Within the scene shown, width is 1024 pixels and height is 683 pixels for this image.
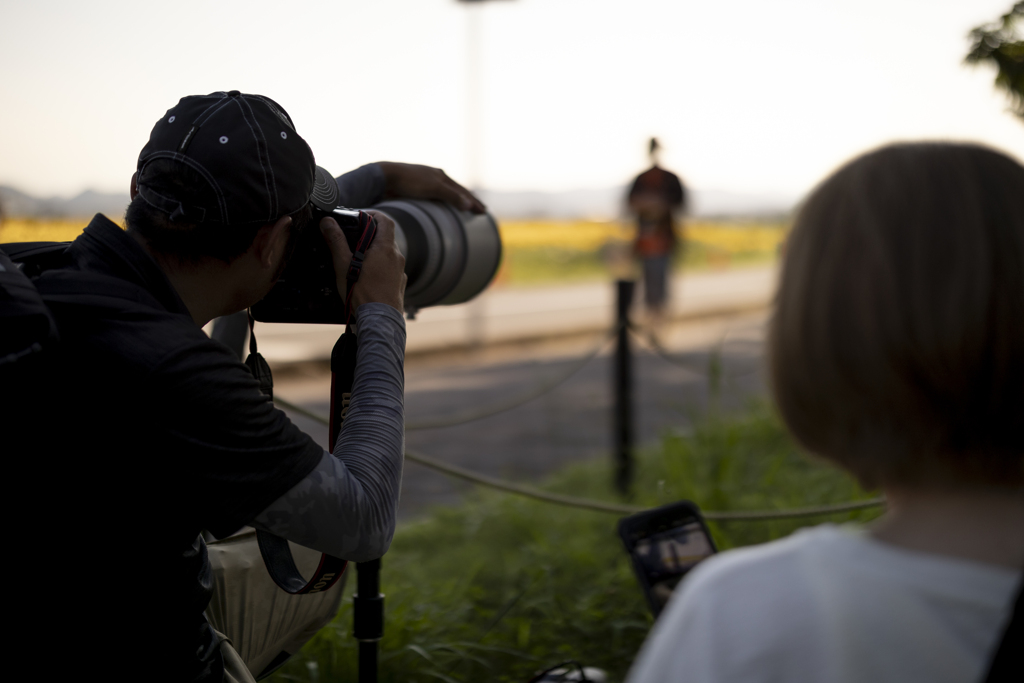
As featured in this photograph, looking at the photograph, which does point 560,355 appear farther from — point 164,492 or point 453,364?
point 164,492

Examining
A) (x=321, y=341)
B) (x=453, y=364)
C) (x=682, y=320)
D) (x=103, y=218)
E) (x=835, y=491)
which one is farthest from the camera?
(x=682, y=320)

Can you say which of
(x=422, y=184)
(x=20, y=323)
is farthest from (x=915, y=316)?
(x=422, y=184)

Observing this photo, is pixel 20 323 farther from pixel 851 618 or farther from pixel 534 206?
pixel 534 206

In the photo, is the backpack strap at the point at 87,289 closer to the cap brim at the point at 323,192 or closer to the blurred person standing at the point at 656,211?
the cap brim at the point at 323,192

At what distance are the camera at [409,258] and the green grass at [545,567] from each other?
84 centimetres

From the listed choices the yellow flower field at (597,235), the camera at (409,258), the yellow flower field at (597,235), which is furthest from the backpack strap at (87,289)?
the yellow flower field at (597,235)

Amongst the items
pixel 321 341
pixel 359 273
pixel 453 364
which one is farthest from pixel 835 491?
pixel 321 341

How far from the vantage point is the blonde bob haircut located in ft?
2.21

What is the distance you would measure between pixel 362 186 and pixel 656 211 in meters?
6.02

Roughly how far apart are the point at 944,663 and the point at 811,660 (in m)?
0.10

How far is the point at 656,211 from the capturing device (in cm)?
761

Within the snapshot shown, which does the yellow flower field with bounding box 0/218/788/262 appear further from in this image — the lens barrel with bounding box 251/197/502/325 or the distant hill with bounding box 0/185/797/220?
the lens barrel with bounding box 251/197/502/325

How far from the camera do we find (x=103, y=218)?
1229mm

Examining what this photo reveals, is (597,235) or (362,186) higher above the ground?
(597,235)
